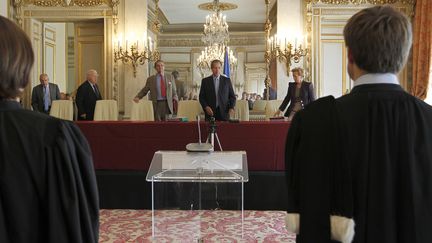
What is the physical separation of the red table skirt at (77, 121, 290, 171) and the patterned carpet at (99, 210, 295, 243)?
0.73 meters

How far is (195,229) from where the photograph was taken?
147 inches

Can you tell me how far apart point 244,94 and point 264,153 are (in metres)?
3.97

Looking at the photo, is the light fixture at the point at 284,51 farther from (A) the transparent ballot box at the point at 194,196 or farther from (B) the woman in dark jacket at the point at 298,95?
(A) the transparent ballot box at the point at 194,196

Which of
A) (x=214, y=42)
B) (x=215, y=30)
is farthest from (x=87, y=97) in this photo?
(x=215, y=30)

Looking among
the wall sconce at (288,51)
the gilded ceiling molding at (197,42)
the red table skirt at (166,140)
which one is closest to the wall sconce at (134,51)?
the gilded ceiling molding at (197,42)

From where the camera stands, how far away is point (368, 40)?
1278 millimetres

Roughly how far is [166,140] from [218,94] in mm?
2006

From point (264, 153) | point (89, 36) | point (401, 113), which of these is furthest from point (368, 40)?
point (89, 36)

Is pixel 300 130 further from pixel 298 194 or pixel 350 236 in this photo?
pixel 350 236

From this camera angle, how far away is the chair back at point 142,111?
7363 mm

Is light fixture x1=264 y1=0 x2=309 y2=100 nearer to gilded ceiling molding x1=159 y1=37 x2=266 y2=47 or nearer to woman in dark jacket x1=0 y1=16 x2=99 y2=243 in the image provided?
gilded ceiling molding x1=159 y1=37 x2=266 y2=47

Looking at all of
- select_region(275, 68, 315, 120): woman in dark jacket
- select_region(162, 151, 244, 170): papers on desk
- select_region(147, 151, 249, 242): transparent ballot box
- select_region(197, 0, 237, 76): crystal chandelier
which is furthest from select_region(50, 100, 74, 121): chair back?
select_region(162, 151, 244, 170): papers on desk

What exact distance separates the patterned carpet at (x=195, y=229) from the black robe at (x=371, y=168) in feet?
7.71

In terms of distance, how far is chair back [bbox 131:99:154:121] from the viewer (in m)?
7.36
